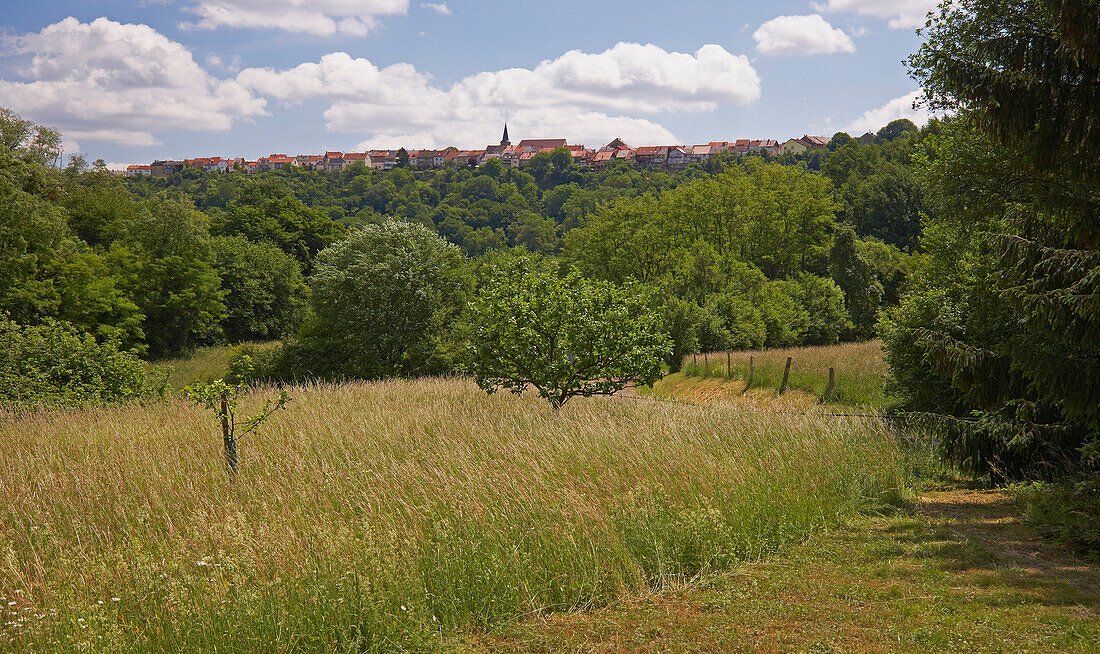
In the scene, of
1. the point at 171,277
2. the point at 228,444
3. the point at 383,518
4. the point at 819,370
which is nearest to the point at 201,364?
the point at 171,277

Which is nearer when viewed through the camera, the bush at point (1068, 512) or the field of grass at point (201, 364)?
the bush at point (1068, 512)

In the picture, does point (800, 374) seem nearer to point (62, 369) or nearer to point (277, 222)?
point (62, 369)

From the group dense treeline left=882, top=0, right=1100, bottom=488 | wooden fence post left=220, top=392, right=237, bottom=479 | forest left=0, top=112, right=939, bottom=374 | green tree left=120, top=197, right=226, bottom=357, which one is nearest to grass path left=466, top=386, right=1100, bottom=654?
dense treeline left=882, top=0, right=1100, bottom=488

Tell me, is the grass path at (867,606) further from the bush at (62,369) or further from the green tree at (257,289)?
the green tree at (257,289)

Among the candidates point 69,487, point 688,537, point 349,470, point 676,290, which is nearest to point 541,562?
point 688,537

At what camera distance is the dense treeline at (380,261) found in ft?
109

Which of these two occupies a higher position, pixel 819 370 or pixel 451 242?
pixel 451 242

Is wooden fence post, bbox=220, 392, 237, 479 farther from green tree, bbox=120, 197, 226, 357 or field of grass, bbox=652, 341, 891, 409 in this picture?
green tree, bbox=120, 197, 226, 357

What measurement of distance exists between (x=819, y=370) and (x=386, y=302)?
19486 mm

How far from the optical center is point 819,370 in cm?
2370

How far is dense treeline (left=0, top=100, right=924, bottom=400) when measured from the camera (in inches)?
1310

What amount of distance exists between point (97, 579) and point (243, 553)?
100cm

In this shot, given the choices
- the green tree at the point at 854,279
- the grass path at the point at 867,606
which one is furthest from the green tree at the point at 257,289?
the grass path at the point at 867,606

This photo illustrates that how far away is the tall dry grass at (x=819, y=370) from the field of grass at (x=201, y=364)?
85.2 feet
